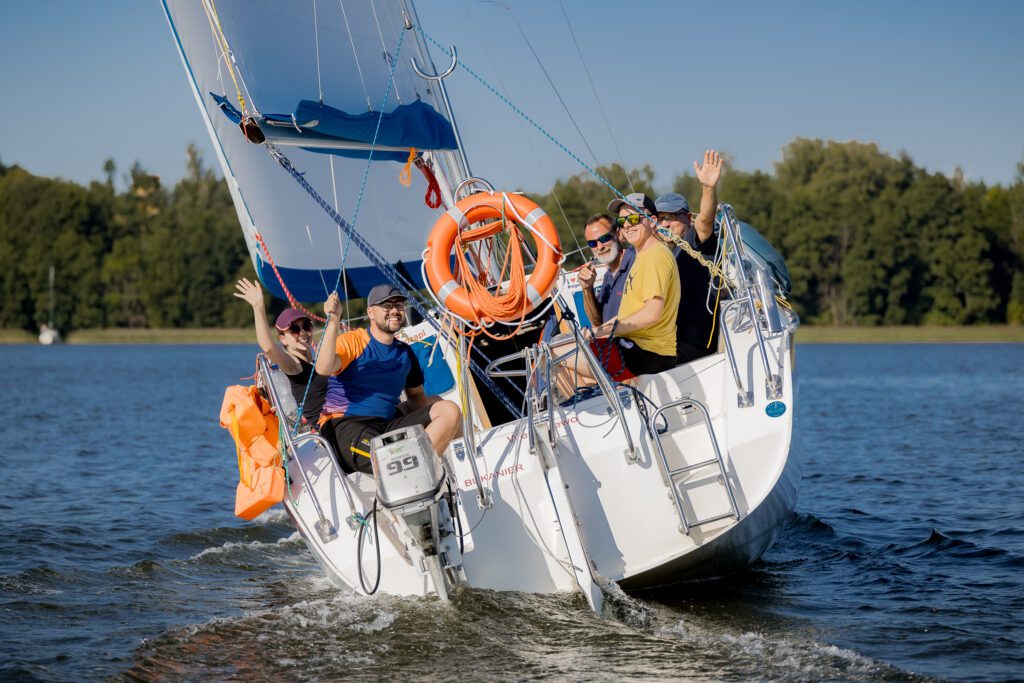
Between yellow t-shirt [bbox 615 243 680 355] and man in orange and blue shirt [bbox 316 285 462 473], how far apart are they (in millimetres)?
1179

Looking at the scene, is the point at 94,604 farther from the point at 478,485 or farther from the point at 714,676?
the point at 714,676

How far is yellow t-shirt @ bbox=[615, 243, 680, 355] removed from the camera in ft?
20.9

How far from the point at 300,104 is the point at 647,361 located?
2.76 metres

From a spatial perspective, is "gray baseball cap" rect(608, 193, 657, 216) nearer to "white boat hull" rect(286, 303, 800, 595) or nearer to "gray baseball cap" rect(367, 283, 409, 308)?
"white boat hull" rect(286, 303, 800, 595)

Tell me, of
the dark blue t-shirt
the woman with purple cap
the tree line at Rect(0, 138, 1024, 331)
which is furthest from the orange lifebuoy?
the tree line at Rect(0, 138, 1024, 331)

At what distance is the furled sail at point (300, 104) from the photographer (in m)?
7.10

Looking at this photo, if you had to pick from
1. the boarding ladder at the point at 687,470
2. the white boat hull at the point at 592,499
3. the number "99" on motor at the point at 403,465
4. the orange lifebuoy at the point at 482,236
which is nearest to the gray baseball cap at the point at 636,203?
the orange lifebuoy at the point at 482,236

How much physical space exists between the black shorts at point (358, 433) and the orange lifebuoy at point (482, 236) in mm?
697

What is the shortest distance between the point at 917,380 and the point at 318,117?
2149 cm

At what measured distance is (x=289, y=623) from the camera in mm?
6348

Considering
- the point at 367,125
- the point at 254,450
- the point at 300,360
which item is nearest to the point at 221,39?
the point at 367,125

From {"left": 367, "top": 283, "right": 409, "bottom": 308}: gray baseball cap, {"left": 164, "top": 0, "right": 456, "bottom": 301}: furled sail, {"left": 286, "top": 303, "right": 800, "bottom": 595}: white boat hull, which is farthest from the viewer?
{"left": 164, "top": 0, "right": 456, "bottom": 301}: furled sail

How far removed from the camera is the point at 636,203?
694 cm

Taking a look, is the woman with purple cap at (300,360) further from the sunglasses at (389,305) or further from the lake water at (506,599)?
the lake water at (506,599)
